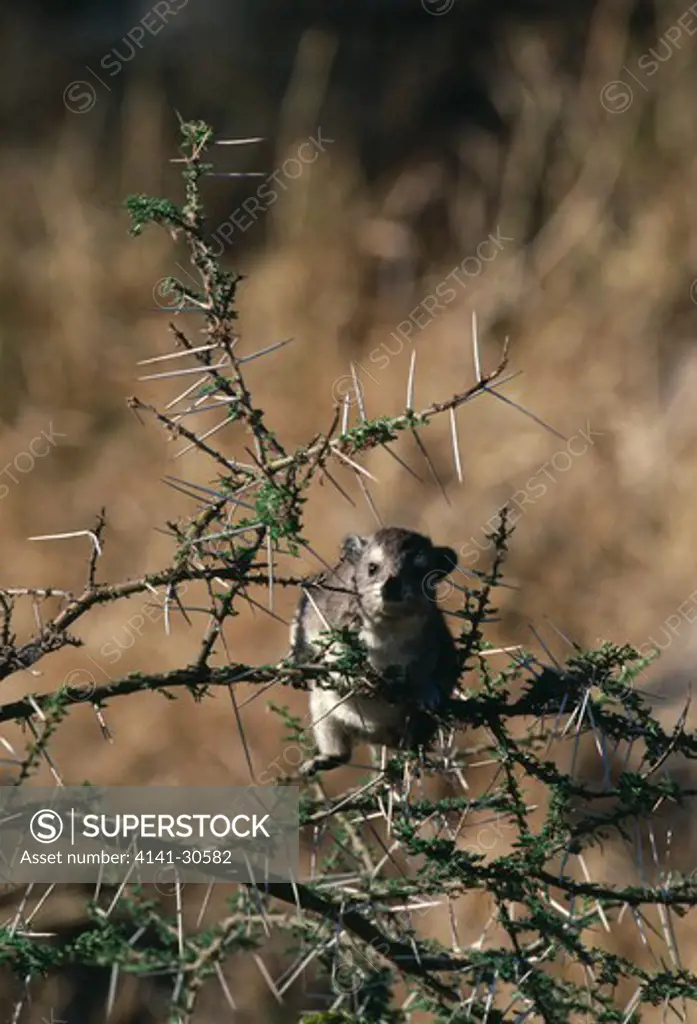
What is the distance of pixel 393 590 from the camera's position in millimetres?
3711

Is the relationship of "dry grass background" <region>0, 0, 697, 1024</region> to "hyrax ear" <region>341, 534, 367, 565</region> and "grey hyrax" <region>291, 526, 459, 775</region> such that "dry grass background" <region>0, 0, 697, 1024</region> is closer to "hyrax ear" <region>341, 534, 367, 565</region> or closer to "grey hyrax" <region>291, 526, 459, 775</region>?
"hyrax ear" <region>341, 534, 367, 565</region>

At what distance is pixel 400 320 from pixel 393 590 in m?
4.25

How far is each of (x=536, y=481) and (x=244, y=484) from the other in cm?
477

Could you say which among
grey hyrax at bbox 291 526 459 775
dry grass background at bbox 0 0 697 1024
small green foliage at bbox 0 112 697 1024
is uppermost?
dry grass background at bbox 0 0 697 1024

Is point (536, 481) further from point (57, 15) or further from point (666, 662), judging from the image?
point (57, 15)

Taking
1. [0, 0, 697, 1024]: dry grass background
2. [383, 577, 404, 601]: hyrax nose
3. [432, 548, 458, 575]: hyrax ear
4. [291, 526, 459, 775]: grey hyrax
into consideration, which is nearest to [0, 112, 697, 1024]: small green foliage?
[291, 526, 459, 775]: grey hyrax

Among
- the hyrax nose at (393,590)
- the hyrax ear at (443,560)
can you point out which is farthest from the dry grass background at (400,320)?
the hyrax nose at (393,590)

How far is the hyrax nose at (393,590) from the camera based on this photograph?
3.69 metres

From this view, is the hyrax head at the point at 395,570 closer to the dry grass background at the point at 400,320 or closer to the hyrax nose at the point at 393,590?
the hyrax nose at the point at 393,590

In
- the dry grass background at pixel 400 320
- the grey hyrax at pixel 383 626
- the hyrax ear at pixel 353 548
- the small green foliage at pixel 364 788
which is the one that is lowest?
the small green foliage at pixel 364 788

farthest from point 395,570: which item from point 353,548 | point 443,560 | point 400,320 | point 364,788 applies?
point 400,320

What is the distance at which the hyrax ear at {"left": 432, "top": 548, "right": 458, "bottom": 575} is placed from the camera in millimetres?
3822

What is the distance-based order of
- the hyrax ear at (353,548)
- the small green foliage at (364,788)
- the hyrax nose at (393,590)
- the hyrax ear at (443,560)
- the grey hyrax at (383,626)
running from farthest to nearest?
the hyrax ear at (353,548), the hyrax ear at (443,560), the hyrax nose at (393,590), the grey hyrax at (383,626), the small green foliage at (364,788)

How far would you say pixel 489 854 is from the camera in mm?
6395
